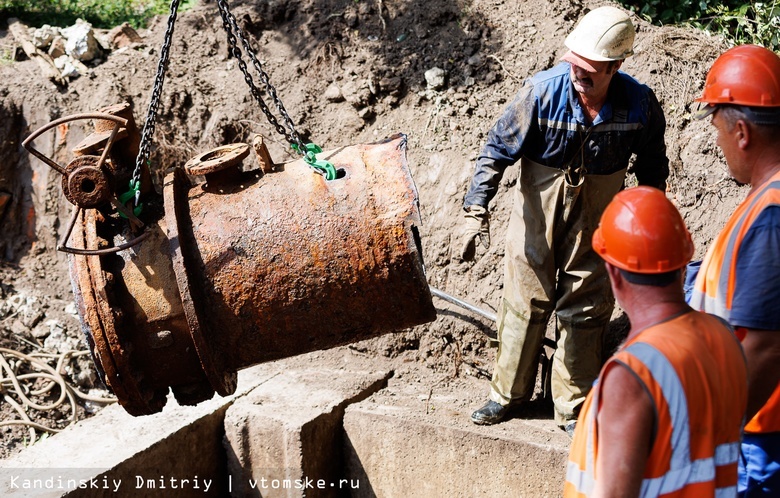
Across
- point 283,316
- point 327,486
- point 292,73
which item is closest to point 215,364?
point 283,316

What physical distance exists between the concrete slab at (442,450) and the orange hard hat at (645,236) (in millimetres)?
2334

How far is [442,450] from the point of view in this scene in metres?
4.36

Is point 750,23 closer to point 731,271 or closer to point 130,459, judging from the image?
point 731,271

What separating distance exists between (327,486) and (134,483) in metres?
1.15

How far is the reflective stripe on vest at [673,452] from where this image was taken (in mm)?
1870

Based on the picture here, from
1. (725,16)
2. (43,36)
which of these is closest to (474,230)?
(725,16)

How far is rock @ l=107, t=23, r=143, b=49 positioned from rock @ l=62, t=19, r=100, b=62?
150mm

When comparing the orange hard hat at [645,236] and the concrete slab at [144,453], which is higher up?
the orange hard hat at [645,236]

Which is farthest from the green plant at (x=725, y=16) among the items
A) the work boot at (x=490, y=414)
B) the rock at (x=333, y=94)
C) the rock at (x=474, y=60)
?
the work boot at (x=490, y=414)

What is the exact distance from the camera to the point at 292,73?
21.4 ft

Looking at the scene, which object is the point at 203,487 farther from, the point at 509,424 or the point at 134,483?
the point at 509,424

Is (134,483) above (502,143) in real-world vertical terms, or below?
below

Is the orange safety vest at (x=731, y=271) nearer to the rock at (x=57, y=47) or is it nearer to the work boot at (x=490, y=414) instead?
the work boot at (x=490, y=414)

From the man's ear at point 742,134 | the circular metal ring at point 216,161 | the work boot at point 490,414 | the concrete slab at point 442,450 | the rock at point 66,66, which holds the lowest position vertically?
the concrete slab at point 442,450
